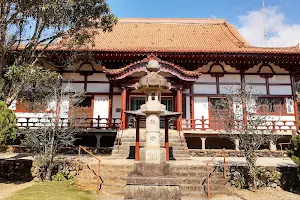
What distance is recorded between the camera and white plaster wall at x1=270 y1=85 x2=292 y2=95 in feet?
52.2

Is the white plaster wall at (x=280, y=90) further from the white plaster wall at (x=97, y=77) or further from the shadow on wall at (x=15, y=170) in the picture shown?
the shadow on wall at (x=15, y=170)

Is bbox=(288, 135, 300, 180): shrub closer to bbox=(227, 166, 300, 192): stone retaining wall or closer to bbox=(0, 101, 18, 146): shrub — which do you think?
bbox=(227, 166, 300, 192): stone retaining wall

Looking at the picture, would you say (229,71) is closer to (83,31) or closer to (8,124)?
(83,31)

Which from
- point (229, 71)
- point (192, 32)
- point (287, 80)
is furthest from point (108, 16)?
point (287, 80)

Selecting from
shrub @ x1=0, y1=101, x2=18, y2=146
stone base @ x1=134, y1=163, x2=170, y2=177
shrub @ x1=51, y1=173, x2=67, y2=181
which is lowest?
shrub @ x1=51, y1=173, x2=67, y2=181

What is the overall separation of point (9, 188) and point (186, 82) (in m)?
9.96

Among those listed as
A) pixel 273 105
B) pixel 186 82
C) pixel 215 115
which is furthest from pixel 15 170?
pixel 273 105

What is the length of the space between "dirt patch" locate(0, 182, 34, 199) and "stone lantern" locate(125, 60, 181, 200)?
164 inches

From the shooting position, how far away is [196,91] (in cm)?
1584

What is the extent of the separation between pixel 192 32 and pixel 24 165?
51.5 ft

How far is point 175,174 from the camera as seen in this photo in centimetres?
806

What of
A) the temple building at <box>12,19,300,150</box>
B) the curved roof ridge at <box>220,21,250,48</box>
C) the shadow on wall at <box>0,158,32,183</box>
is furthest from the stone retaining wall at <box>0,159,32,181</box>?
the curved roof ridge at <box>220,21,250,48</box>

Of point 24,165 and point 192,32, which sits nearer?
point 24,165

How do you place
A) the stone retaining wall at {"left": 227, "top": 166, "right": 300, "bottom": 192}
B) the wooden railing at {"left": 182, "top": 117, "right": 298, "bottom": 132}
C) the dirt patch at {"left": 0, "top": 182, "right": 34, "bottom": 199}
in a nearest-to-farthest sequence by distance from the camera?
the dirt patch at {"left": 0, "top": 182, "right": 34, "bottom": 199}, the stone retaining wall at {"left": 227, "top": 166, "right": 300, "bottom": 192}, the wooden railing at {"left": 182, "top": 117, "right": 298, "bottom": 132}
